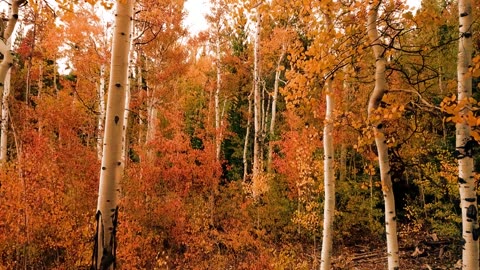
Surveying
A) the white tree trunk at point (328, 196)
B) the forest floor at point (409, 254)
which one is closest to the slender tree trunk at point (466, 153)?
the white tree trunk at point (328, 196)

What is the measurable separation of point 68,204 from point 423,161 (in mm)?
15222

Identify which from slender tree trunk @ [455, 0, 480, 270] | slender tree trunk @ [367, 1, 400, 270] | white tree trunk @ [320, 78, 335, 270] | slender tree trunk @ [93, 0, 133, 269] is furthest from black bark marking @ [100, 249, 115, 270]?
white tree trunk @ [320, 78, 335, 270]

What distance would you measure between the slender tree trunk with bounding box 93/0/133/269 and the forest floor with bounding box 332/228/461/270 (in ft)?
32.5

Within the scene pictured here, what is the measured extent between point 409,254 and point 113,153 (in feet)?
41.9

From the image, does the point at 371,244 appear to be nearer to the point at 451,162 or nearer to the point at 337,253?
the point at 337,253

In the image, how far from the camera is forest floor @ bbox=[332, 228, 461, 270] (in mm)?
11047

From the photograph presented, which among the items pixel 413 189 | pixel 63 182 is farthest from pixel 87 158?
pixel 413 189

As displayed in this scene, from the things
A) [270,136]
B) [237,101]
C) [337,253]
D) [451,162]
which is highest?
[237,101]

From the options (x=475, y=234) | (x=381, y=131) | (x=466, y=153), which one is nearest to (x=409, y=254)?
(x=381, y=131)

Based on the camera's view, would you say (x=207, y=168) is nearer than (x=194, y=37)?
Yes

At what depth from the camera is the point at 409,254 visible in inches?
490

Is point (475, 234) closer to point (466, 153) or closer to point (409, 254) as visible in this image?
point (466, 153)

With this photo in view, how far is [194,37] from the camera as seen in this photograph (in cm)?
1572

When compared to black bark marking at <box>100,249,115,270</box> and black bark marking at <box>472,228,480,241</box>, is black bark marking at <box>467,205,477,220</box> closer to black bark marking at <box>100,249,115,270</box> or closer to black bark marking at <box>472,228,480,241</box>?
black bark marking at <box>472,228,480,241</box>
